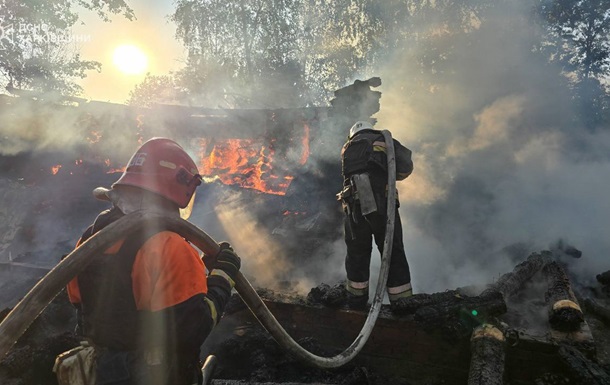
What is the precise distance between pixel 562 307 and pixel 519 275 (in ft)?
4.75

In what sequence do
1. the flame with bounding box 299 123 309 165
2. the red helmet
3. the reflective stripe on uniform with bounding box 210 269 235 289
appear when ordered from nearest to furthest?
1. the red helmet
2. the reflective stripe on uniform with bounding box 210 269 235 289
3. the flame with bounding box 299 123 309 165

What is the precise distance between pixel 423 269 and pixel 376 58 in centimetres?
2315

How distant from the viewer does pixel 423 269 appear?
278 inches

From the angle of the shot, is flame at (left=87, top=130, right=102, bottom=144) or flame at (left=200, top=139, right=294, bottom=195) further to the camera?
flame at (left=87, top=130, right=102, bottom=144)

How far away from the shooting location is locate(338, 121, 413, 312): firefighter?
13.6 ft

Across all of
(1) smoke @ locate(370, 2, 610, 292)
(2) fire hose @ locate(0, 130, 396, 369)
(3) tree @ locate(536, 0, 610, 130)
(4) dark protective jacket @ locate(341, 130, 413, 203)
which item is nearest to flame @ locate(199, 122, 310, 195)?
(1) smoke @ locate(370, 2, 610, 292)

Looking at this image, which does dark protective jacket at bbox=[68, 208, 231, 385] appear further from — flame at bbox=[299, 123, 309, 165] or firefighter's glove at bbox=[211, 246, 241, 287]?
flame at bbox=[299, 123, 309, 165]

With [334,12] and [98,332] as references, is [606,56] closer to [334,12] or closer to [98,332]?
[334,12]

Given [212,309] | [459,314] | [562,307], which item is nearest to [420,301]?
[459,314]

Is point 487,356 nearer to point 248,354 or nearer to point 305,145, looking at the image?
point 248,354

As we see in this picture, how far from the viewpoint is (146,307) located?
75.2 inches

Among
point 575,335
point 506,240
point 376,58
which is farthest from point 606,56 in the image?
point 575,335

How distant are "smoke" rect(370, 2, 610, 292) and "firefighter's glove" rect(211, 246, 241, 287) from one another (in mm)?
4678

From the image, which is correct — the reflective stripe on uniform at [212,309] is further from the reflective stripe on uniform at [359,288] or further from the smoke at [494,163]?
the smoke at [494,163]
